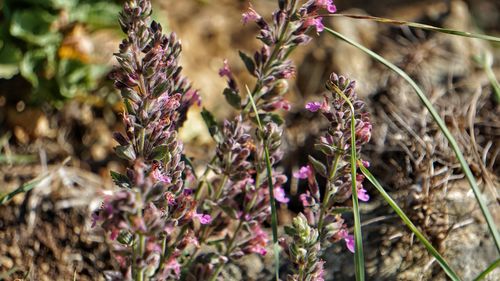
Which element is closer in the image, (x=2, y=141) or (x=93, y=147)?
(x=2, y=141)

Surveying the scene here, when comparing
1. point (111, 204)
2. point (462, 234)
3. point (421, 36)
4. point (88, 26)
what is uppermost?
point (421, 36)

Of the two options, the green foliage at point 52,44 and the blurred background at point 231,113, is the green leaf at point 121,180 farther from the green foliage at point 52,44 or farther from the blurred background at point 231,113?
the green foliage at point 52,44

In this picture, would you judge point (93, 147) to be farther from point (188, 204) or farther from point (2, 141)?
point (188, 204)

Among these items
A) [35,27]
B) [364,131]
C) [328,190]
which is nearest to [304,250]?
[328,190]

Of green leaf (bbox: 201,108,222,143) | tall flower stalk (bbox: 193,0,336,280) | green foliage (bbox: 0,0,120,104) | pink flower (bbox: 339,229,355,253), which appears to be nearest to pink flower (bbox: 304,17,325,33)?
tall flower stalk (bbox: 193,0,336,280)

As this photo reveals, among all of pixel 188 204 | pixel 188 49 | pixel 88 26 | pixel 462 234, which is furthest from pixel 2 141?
pixel 462 234

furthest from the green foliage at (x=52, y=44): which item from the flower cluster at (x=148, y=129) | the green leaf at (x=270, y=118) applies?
the flower cluster at (x=148, y=129)

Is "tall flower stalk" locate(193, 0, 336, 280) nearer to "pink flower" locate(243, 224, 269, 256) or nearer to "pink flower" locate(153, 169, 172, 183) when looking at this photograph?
"pink flower" locate(243, 224, 269, 256)
